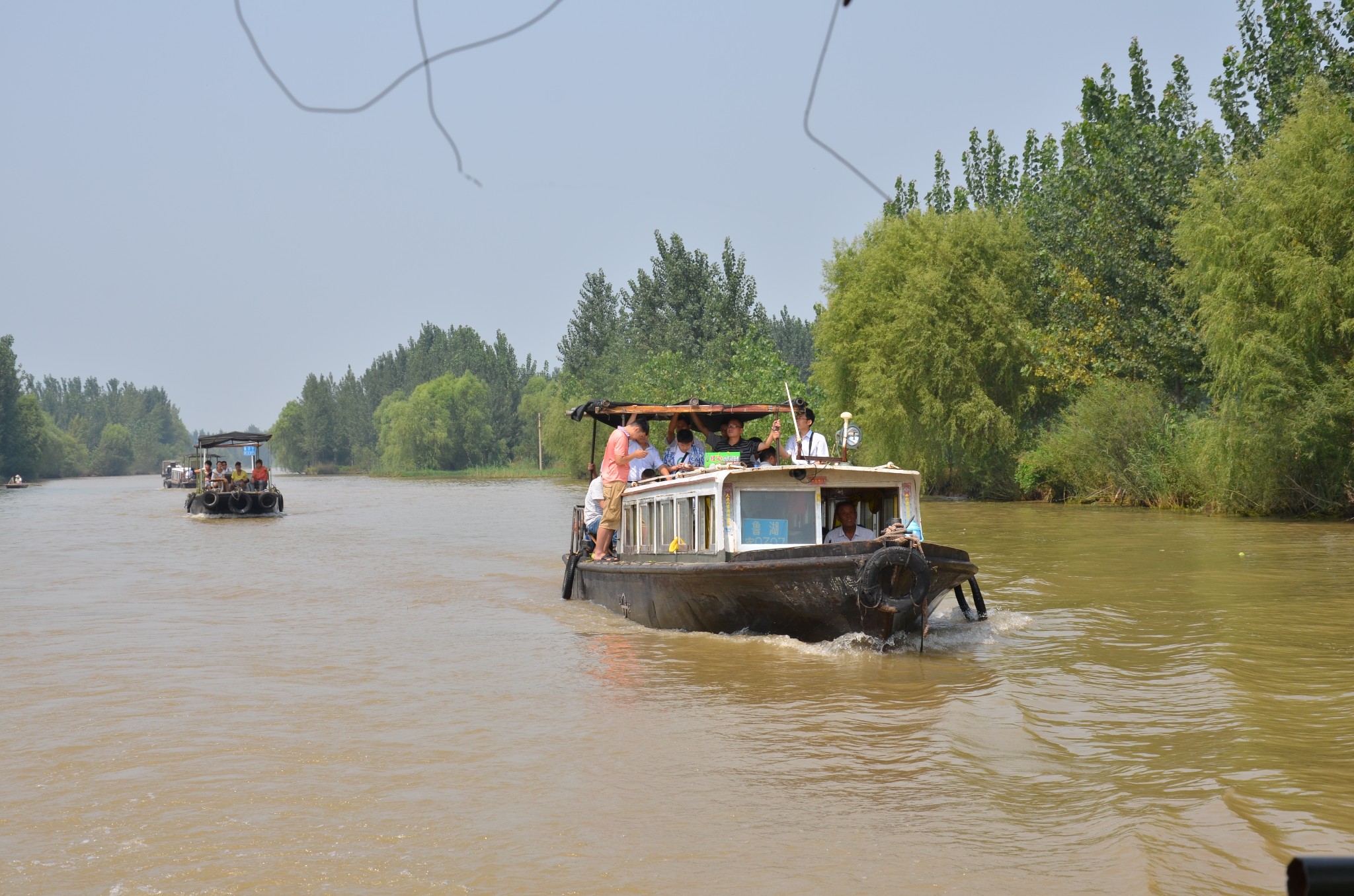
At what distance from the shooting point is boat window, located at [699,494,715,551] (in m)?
12.8

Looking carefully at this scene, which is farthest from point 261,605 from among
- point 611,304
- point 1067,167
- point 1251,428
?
point 611,304

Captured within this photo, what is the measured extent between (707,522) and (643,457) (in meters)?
2.74

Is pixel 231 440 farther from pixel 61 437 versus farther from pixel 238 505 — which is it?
pixel 61 437

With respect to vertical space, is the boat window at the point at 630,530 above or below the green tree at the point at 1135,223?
below

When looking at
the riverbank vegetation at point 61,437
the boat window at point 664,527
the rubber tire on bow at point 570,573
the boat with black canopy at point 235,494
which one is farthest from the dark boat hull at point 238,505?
the riverbank vegetation at point 61,437

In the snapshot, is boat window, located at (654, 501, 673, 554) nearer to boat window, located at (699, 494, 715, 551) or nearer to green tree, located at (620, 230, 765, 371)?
boat window, located at (699, 494, 715, 551)

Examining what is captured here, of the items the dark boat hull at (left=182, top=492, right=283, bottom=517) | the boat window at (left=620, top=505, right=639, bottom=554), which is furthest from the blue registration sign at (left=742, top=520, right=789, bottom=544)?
the dark boat hull at (left=182, top=492, right=283, bottom=517)

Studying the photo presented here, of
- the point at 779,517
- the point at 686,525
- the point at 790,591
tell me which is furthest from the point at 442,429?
the point at 790,591

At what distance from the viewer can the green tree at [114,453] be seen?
159875 mm

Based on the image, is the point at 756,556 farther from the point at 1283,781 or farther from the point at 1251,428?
the point at 1251,428

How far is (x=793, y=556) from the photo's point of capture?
1188 centimetres

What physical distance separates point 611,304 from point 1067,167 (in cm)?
5181

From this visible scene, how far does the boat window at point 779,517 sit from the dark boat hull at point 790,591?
1.86 feet

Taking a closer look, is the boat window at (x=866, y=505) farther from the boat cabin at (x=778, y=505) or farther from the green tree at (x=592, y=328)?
the green tree at (x=592, y=328)
